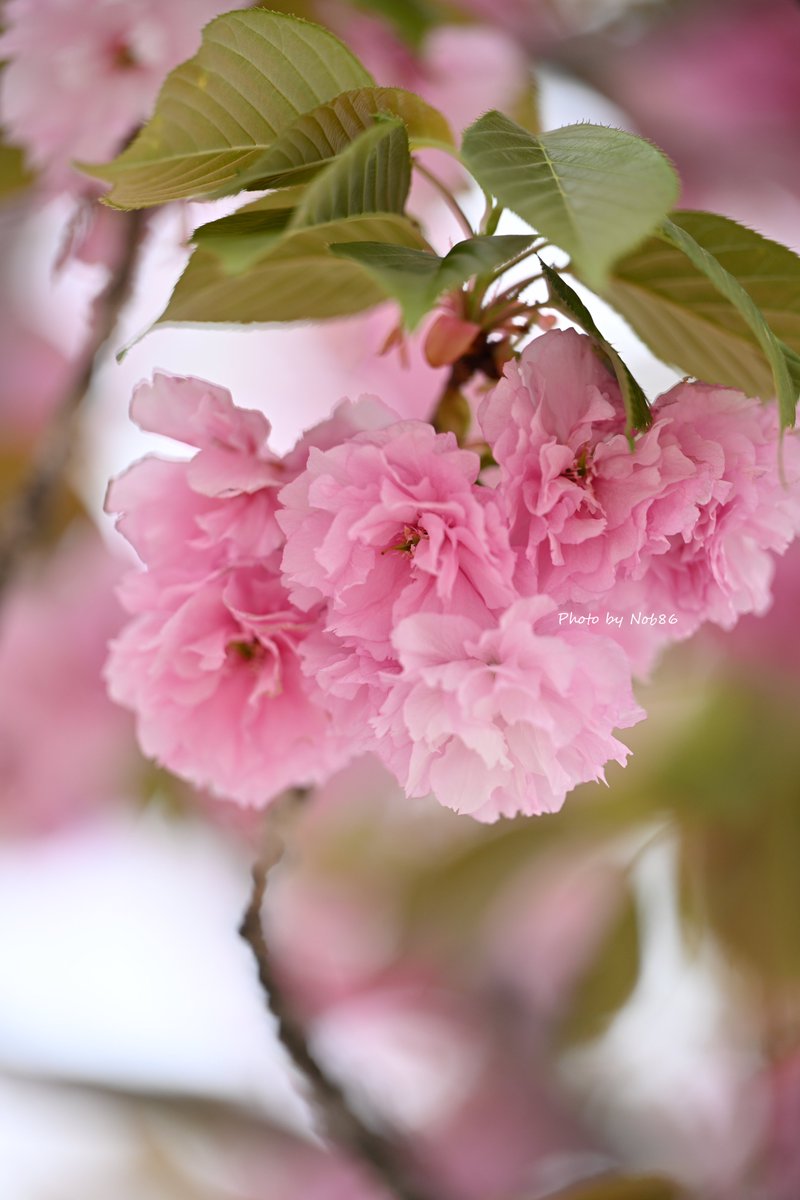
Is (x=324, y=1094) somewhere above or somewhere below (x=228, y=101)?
below

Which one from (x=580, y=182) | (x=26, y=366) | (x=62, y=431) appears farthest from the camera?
(x=26, y=366)

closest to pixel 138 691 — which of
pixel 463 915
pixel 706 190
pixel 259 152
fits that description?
pixel 259 152

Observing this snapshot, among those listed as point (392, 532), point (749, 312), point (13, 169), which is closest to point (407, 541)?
point (392, 532)

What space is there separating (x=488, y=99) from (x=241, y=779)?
0.46 metres

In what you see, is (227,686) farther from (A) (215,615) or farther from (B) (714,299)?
(B) (714,299)

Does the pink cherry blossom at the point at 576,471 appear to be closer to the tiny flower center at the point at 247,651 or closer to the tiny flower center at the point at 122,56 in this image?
the tiny flower center at the point at 247,651

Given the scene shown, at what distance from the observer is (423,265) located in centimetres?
28

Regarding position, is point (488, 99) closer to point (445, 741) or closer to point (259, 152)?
point (259, 152)

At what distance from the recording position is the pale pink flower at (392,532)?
291mm

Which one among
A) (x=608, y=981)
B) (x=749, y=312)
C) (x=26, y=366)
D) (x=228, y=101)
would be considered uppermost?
(x=26, y=366)

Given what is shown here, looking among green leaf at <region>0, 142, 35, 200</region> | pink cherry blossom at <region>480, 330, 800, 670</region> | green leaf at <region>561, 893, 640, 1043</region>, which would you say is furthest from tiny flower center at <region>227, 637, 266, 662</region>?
green leaf at <region>561, 893, 640, 1043</region>

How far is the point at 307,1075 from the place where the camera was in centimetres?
49

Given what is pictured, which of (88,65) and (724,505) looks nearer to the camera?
(724,505)

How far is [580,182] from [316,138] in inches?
3.1
